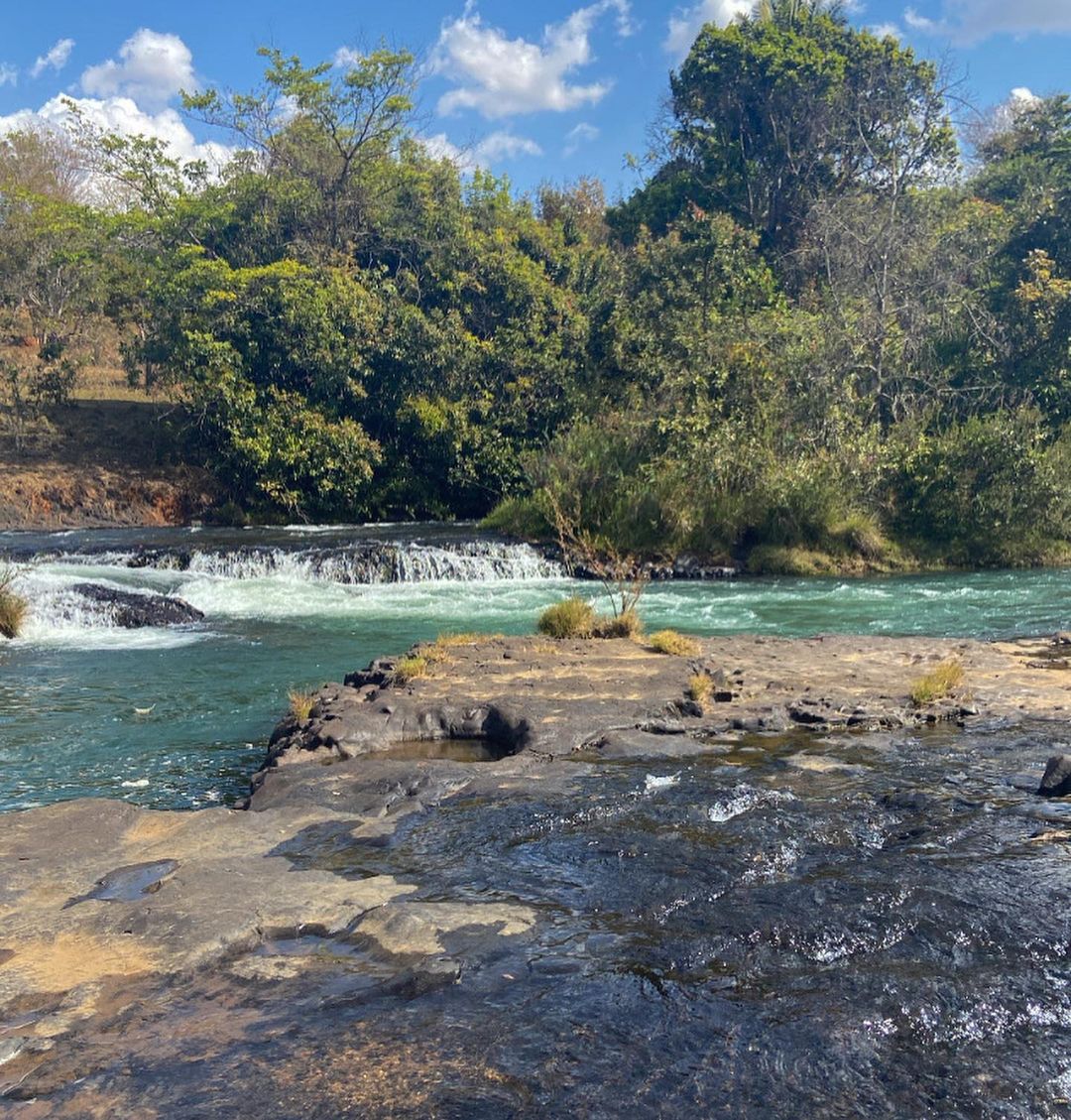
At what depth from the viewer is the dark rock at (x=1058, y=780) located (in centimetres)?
649

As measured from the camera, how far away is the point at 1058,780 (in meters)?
6.50

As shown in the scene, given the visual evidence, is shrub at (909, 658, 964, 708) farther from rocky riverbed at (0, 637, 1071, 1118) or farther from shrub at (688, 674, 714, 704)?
shrub at (688, 674, 714, 704)

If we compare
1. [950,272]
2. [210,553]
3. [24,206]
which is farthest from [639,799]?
[24,206]

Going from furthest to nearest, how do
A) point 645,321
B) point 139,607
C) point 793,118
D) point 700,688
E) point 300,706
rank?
point 793,118 < point 645,321 < point 139,607 < point 700,688 < point 300,706

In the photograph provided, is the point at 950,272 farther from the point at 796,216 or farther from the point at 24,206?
the point at 24,206

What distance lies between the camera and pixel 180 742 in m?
9.47

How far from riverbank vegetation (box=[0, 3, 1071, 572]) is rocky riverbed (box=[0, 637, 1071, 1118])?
9436 mm

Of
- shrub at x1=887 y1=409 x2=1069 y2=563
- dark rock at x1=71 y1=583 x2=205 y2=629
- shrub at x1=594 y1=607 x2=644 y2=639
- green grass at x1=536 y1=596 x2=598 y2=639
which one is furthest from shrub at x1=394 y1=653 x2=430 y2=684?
shrub at x1=887 y1=409 x2=1069 y2=563

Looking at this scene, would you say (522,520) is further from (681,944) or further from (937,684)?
(681,944)

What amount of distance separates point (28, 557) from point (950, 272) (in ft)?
69.9

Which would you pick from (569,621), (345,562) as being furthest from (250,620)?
(569,621)

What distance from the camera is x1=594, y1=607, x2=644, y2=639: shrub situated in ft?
39.8

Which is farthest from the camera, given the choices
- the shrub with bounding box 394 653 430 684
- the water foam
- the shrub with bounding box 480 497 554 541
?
the shrub with bounding box 480 497 554 541

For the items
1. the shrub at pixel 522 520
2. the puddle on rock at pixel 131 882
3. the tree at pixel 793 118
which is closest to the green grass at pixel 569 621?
the puddle on rock at pixel 131 882
